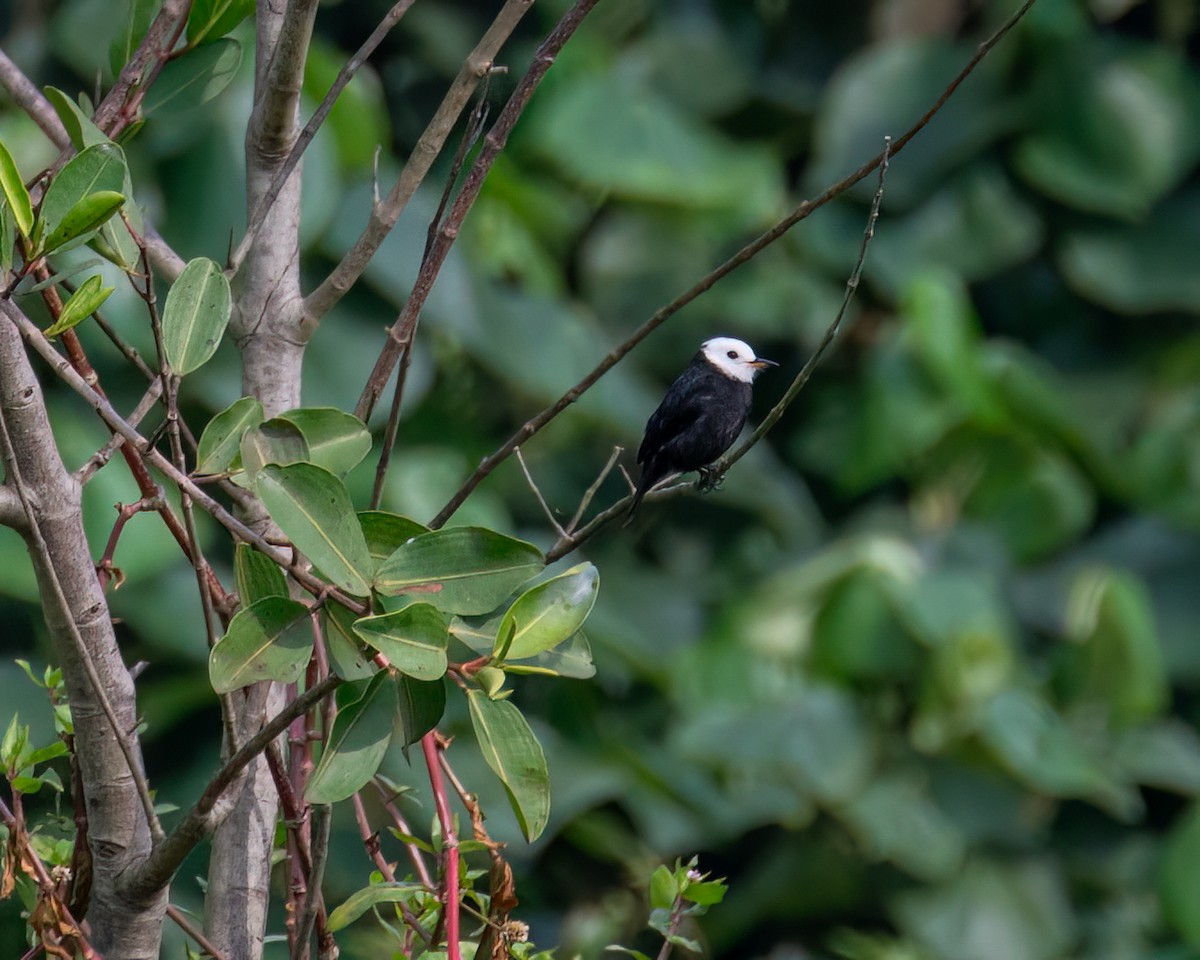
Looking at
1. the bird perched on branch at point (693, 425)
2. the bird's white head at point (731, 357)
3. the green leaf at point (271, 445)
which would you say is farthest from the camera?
the bird's white head at point (731, 357)

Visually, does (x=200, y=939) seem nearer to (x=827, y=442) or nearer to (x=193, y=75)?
(x=193, y=75)

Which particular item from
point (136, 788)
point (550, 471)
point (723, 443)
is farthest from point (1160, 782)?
point (136, 788)

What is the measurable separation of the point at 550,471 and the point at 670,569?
65 cm

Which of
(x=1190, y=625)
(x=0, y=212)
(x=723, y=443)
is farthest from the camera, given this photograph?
(x=1190, y=625)

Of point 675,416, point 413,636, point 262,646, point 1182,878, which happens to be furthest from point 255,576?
point 1182,878

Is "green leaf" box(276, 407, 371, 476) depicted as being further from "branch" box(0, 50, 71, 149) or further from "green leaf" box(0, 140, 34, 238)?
"branch" box(0, 50, 71, 149)

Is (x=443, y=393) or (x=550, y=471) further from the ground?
(x=443, y=393)

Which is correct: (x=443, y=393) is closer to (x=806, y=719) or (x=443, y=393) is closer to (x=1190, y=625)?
(x=806, y=719)

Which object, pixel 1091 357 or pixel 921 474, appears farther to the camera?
pixel 1091 357

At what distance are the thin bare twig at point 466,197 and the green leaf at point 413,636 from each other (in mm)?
227

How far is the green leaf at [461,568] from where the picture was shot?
89 centimetres

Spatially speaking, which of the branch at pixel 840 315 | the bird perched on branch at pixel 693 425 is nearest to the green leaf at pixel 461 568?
the branch at pixel 840 315

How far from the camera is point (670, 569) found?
4.26 metres

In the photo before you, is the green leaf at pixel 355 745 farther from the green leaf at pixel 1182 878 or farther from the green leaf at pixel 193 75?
the green leaf at pixel 1182 878
